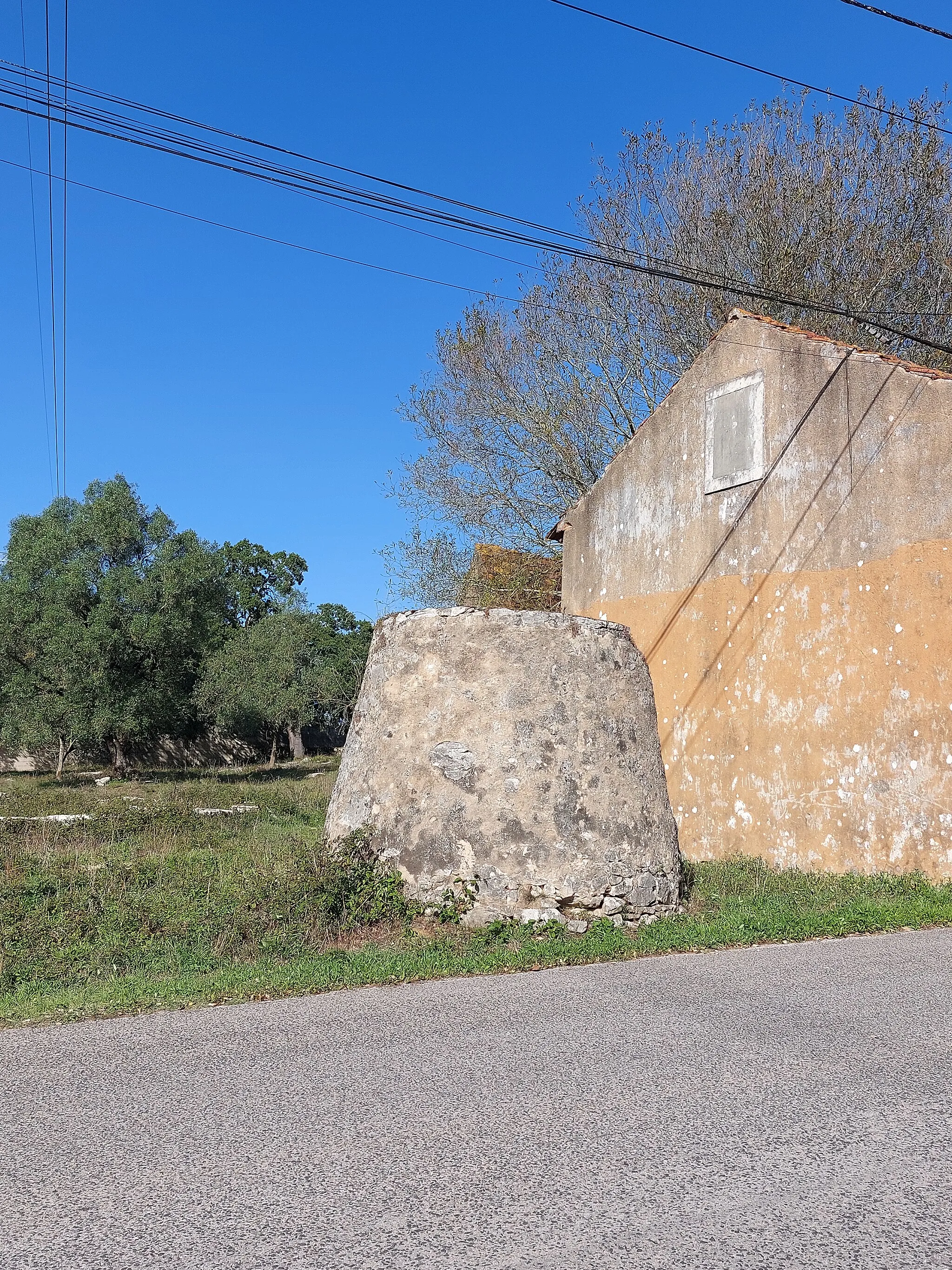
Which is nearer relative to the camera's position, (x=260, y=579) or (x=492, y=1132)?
(x=492, y=1132)

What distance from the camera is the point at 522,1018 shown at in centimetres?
564

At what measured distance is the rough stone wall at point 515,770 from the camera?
26.0 feet

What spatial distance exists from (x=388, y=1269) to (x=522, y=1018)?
2.76m

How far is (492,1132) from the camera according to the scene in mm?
3967

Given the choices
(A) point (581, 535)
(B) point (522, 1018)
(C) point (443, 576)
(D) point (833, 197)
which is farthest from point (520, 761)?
(D) point (833, 197)

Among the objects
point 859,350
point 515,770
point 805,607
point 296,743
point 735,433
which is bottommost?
point 296,743

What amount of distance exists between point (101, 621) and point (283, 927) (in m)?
24.3

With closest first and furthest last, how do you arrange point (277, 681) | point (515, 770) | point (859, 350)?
point (515, 770)
point (859, 350)
point (277, 681)

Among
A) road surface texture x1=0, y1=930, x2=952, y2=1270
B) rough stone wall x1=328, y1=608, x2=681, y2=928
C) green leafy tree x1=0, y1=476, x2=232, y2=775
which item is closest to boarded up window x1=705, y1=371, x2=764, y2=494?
rough stone wall x1=328, y1=608, x2=681, y2=928

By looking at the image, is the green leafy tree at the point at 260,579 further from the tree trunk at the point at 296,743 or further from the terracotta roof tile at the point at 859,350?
the terracotta roof tile at the point at 859,350

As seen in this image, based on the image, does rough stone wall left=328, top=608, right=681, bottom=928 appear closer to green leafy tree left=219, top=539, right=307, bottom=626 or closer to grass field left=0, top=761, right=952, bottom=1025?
Answer: grass field left=0, top=761, right=952, bottom=1025

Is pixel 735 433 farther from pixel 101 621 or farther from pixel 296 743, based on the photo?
pixel 296 743

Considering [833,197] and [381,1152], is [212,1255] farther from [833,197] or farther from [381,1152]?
[833,197]

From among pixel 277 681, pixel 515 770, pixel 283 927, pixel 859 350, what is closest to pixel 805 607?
pixel 859 350
